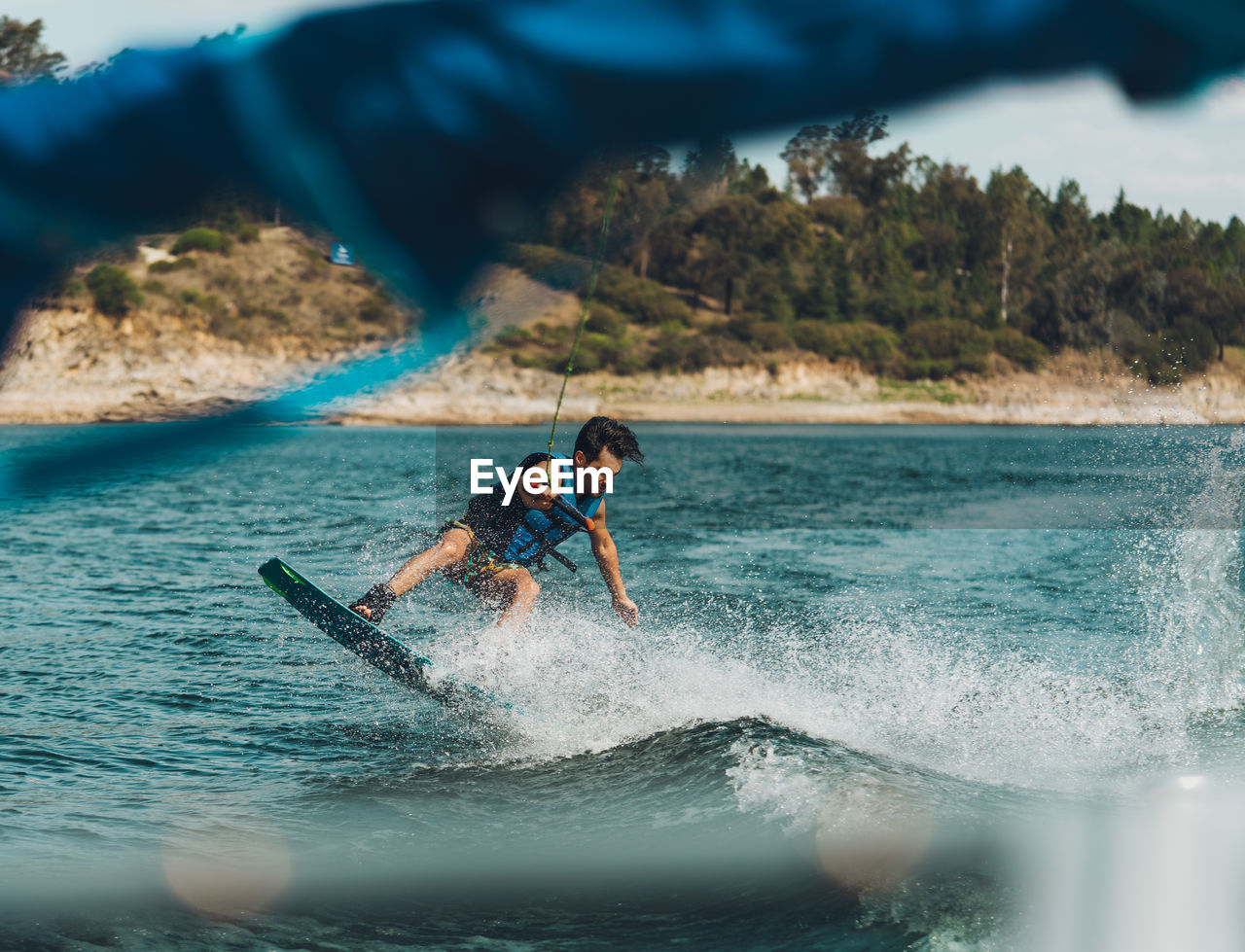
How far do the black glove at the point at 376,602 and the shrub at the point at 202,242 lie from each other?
379cm

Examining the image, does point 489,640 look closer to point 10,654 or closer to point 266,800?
point 266,800

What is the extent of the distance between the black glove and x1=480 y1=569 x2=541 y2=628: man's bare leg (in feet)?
2.59

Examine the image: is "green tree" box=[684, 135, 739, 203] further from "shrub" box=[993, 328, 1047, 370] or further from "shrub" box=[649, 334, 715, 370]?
"shrub" box=[993, 328, 1047, 370]

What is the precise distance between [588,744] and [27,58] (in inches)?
191

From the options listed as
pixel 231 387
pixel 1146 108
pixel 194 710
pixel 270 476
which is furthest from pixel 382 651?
pixel 270 476

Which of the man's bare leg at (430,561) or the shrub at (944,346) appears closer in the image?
the man's bare leg at (430,561)

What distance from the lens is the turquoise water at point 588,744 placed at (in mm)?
4312

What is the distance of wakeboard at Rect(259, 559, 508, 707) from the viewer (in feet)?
19.9

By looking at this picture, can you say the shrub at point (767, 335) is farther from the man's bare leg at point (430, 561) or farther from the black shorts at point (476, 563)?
the man's bare leg at point (430, 561)

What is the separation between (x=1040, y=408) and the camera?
240 ft

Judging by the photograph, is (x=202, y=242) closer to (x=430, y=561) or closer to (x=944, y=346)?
(x=430, y=561)

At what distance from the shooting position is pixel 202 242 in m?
2.54

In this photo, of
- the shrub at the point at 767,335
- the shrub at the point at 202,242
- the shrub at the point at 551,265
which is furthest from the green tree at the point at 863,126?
the shrub at the point at 767,335

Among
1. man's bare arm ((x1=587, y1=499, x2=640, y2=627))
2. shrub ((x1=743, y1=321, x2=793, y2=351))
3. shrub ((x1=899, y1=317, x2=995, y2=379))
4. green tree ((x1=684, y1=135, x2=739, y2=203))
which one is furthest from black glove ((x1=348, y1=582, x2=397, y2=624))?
shrub ((x1=899, y1=317, x2=995, y2=379))
